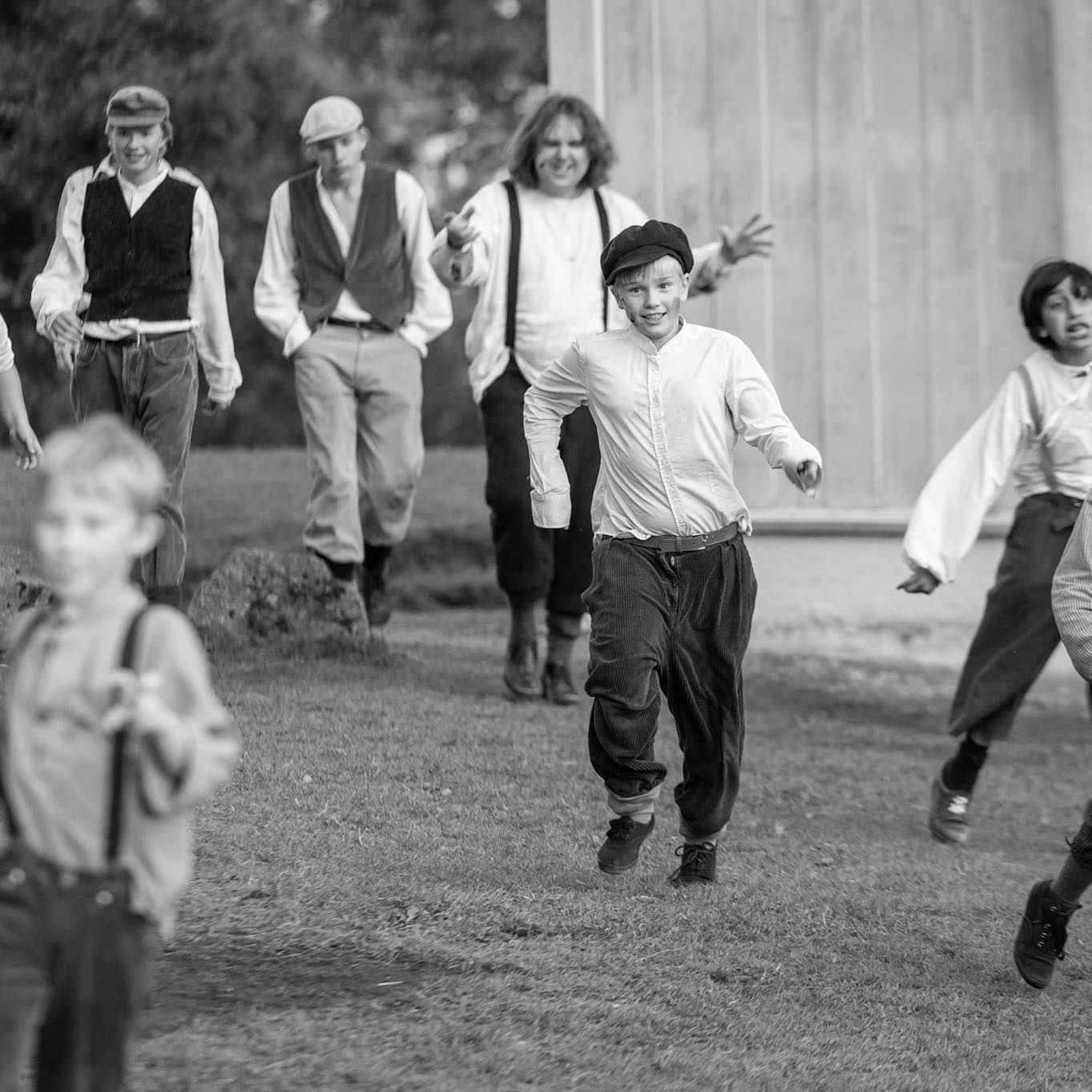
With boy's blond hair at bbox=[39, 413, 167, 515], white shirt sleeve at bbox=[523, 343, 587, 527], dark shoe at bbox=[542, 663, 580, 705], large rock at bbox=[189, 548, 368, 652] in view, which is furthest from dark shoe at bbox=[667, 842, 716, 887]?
boy's blond hair at bbox=[39, 413, 167, 515]

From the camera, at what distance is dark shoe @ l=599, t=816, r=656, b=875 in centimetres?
524

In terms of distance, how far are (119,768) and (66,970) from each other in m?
0.30

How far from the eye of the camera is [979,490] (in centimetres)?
652

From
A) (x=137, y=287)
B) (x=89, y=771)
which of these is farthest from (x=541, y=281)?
(x=89, y=771)

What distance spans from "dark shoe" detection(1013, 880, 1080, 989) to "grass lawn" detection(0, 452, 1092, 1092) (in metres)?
0.07

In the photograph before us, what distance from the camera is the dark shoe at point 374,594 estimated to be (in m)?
8.25

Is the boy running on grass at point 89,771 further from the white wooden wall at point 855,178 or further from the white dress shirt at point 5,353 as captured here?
the white wooden wall at point 855,178

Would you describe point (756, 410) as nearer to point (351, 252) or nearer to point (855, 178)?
point (351, 252)

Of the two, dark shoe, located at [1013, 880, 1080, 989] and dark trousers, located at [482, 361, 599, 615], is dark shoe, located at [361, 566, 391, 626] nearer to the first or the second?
dark trousers, located at [482, 361, 599, 615]

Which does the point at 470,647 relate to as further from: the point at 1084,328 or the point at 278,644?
the point at 1084,328

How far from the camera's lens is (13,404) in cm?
583

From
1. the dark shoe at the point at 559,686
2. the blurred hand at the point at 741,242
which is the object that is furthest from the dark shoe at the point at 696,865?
the blurred hand at the point at 741,242

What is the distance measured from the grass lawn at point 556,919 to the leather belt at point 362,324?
4.46ft

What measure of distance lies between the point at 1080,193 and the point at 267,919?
22.3ft
